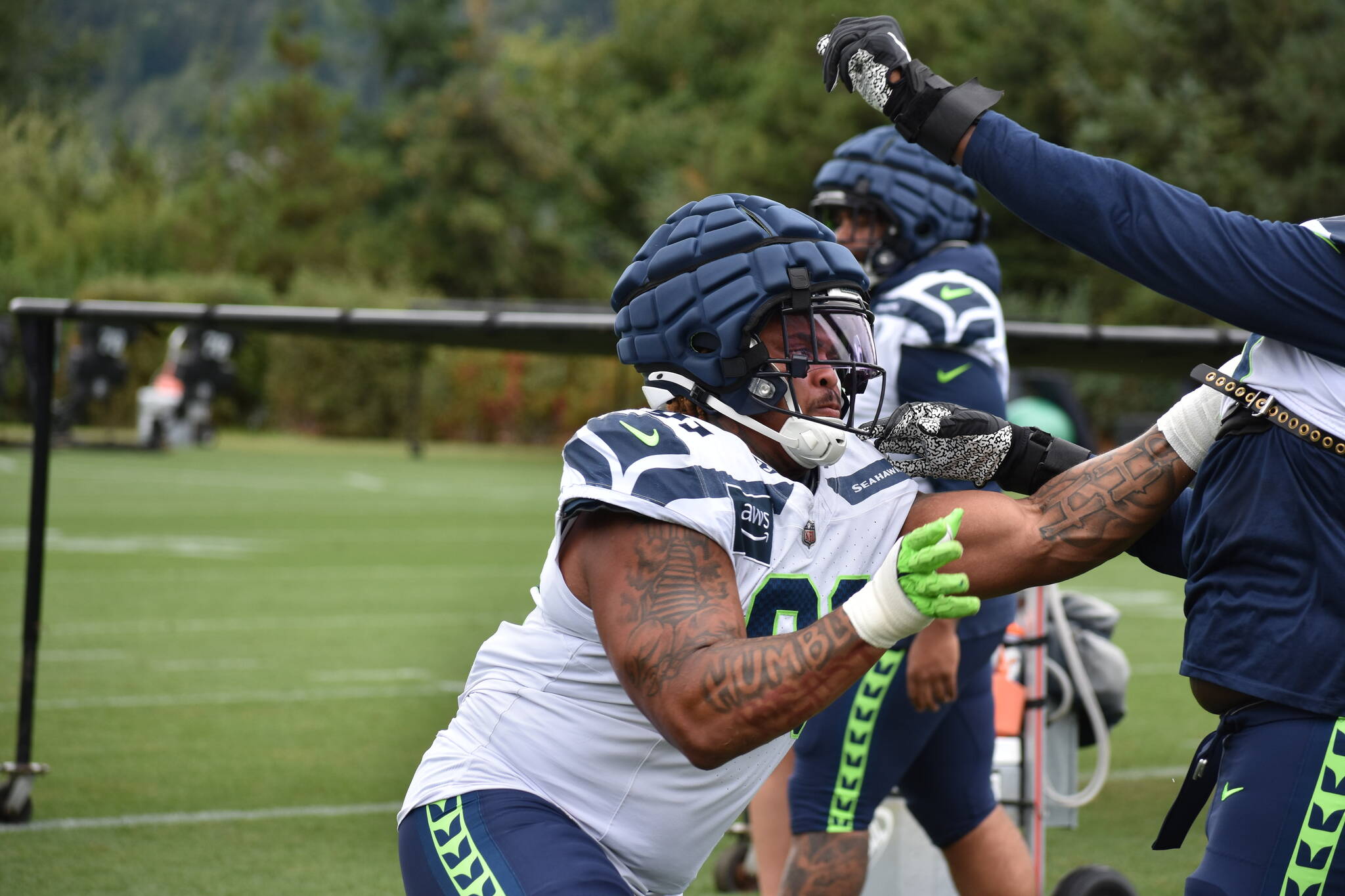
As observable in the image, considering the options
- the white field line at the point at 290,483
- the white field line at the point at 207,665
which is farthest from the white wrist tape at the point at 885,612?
the white field line at the point at 290,483

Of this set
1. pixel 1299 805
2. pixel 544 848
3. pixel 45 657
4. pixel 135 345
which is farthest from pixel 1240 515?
pixel 135 345

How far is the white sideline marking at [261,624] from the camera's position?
952 centimetres

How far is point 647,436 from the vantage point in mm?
2178

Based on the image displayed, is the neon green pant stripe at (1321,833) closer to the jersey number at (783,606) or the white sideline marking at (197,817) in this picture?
the jersey number at (783,606)

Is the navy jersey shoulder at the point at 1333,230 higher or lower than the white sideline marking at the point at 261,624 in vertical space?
higher

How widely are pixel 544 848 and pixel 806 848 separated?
4.90 ft

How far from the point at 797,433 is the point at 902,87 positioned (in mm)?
535

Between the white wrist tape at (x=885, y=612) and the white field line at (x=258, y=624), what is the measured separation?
8.01 m

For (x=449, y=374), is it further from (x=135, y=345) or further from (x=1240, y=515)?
(x=1240, y=515)

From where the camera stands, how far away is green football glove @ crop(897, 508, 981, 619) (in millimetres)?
1902

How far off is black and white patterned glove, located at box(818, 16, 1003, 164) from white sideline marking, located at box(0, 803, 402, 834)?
384 centimetres

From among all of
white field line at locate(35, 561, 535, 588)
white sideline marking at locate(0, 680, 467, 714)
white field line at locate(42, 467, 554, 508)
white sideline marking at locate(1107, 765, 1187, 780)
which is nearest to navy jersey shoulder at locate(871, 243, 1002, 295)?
white sideline marking at locate(1107, 765, 1187, 780)

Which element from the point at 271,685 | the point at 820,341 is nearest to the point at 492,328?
the point at 820,341

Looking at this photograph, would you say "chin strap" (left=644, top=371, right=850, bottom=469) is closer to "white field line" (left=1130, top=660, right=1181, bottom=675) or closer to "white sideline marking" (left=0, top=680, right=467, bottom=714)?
"white sideline marking" (left=0, top=680, right=467, bottom=714)
